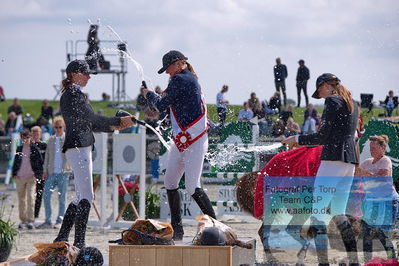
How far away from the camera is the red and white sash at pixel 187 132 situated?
8.18 metres

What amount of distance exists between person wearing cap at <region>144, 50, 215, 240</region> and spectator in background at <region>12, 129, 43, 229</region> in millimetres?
5612

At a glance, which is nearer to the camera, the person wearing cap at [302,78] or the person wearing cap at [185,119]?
the person wearing cap at [185,119]

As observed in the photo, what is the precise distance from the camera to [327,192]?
783 centimetres

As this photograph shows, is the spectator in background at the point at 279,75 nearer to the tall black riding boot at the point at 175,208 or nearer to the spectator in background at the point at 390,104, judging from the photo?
the spectator in background at the point at 390,104

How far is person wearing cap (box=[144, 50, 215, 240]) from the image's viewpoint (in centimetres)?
815

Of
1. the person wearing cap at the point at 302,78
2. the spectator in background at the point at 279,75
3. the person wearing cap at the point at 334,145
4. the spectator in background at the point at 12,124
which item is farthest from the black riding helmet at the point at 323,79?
the spectator in background at the point at 12,124

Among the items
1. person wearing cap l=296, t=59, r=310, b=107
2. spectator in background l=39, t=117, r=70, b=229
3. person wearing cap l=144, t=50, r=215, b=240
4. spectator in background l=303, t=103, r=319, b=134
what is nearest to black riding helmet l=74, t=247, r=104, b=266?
person wearing cap l=144, t=50, r=215, b=240

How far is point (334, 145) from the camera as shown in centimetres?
784

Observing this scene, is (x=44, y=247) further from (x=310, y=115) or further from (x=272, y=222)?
(x=310, y=115)

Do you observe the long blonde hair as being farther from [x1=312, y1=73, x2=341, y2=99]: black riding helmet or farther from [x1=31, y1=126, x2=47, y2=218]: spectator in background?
[x1=31, y1=126, x2=47, y2=218]: spectator in background

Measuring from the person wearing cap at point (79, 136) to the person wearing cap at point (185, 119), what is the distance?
0.62 metres

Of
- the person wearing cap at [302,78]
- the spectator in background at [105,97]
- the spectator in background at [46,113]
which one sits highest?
the spectator in background at [105,97]

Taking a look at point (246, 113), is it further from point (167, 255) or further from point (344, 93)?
point (167, 255)

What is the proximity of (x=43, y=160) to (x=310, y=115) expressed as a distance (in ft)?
22.5
